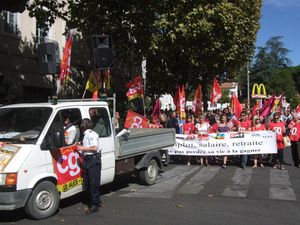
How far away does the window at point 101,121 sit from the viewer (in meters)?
9.35

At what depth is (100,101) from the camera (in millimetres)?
A: 9852

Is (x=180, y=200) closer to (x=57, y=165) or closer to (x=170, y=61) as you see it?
(x=57, y=165)

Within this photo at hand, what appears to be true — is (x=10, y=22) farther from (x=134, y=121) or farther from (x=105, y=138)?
(x=105, y=138)

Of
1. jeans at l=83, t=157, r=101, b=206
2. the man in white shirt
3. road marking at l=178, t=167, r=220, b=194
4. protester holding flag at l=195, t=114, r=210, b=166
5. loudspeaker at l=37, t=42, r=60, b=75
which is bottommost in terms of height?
road marking at l=178, t=167, r=220, b=194

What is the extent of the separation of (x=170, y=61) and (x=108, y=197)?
2063 centimetres

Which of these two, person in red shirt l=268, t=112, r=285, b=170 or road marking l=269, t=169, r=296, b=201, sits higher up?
person in red shirt l=268, t=112, r=285, b=170

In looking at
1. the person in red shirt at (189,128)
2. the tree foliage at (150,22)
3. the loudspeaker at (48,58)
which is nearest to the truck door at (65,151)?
the loudspeaker at (48,58)

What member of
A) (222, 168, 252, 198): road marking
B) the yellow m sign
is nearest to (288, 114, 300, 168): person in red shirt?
(222, 168, 252, 198): road marking

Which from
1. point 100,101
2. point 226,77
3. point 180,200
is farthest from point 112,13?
point 226,77

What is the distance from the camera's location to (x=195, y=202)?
9.34 meters

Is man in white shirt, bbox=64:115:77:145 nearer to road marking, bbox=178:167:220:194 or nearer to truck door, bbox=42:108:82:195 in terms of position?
truck door, bbox=42:108:82:195

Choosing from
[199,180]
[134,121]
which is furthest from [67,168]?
[134,121]

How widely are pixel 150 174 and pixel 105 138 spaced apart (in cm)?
231

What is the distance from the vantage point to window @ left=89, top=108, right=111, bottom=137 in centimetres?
935
